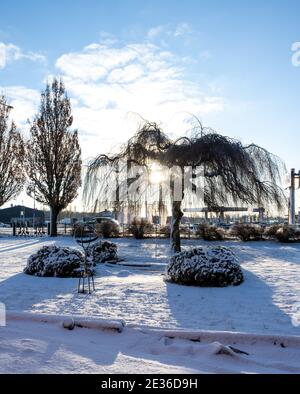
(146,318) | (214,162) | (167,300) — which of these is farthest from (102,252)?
(146,318)

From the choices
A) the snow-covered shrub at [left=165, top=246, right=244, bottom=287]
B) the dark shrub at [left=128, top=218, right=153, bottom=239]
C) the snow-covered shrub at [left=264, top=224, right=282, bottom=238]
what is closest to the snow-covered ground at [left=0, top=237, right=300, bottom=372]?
the snow-covered shrub at [left=165, top=246, right=244, bottom=287]

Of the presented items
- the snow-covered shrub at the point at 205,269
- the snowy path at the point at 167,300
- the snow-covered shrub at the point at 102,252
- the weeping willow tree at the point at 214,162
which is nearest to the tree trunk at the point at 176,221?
the weeping willow tree at the point at 214,162

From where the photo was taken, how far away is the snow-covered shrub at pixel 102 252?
1444cm

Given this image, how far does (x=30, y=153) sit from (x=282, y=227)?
1944 centimetres

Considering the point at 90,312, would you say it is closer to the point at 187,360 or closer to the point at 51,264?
the point at 187,360

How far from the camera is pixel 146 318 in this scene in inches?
267

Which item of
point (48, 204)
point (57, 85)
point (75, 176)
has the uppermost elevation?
point (57, 85)

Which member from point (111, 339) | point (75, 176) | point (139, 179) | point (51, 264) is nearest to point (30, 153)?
point (75, 176)

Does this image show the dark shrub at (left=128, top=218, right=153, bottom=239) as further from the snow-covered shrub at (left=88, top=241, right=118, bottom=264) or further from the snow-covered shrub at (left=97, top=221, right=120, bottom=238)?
the snow-covered shrub at (left=88, top=241, right=118, bottom=264)

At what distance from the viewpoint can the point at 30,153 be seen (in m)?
32.1

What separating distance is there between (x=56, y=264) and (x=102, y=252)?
3413 mm

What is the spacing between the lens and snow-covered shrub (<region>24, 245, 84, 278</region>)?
11.2 m

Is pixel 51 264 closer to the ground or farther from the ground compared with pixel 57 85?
closer to the ground

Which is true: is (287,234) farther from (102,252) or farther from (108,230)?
(102,252)
